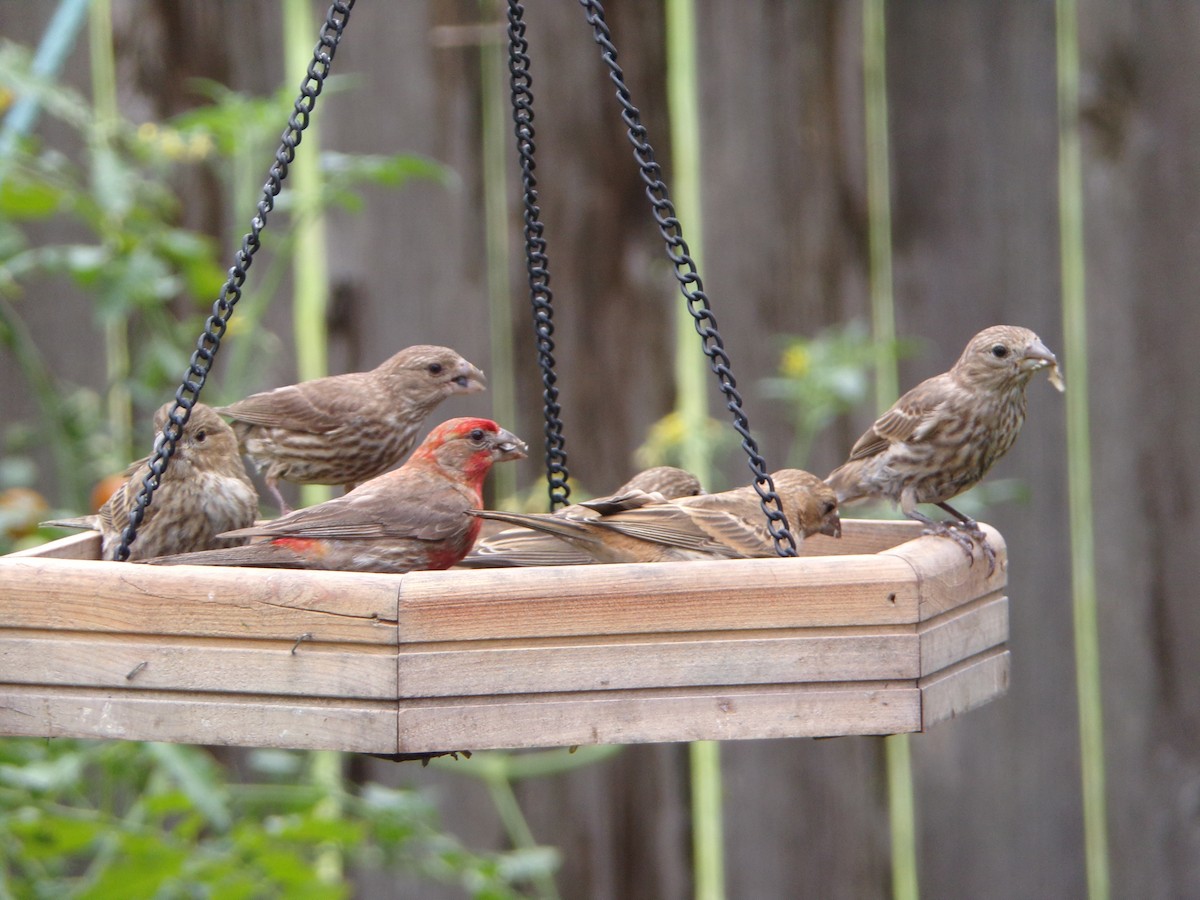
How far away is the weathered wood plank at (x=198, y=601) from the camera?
2455 mm

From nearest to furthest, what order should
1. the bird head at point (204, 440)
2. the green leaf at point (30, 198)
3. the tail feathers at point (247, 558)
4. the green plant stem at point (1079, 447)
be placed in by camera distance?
the tail feathers at point (247, 558)
the bird head at point (204, 440)
the green leaf at point (30, 198)
the green plant stem at point (1079, 447)

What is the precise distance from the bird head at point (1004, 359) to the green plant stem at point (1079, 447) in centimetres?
104

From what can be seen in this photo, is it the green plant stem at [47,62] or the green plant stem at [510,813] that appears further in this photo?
the green plant stem at [510,813]

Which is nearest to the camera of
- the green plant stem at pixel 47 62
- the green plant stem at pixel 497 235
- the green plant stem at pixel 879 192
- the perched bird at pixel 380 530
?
the perched bird at pixel 380 530

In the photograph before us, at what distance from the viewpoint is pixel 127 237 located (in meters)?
4.04

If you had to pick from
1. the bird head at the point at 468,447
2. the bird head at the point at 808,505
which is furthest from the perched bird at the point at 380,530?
the bird head at the point at 808,505

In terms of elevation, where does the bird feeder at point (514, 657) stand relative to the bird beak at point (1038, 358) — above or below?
below

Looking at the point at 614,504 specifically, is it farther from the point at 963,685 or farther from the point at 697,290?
the point at 963,685

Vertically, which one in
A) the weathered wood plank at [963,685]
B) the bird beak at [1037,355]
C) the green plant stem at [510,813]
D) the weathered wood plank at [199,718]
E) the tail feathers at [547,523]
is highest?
the bird beak at [1037,355]

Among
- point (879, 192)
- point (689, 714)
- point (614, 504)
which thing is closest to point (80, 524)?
point (614, 504)

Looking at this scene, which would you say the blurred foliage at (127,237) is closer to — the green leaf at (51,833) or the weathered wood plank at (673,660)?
the green leaf at (51,833)

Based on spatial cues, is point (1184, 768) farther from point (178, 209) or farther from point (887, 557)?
point (178, 209)

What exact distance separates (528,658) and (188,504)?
47.6 inches

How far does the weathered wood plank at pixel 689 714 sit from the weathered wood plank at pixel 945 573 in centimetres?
18
